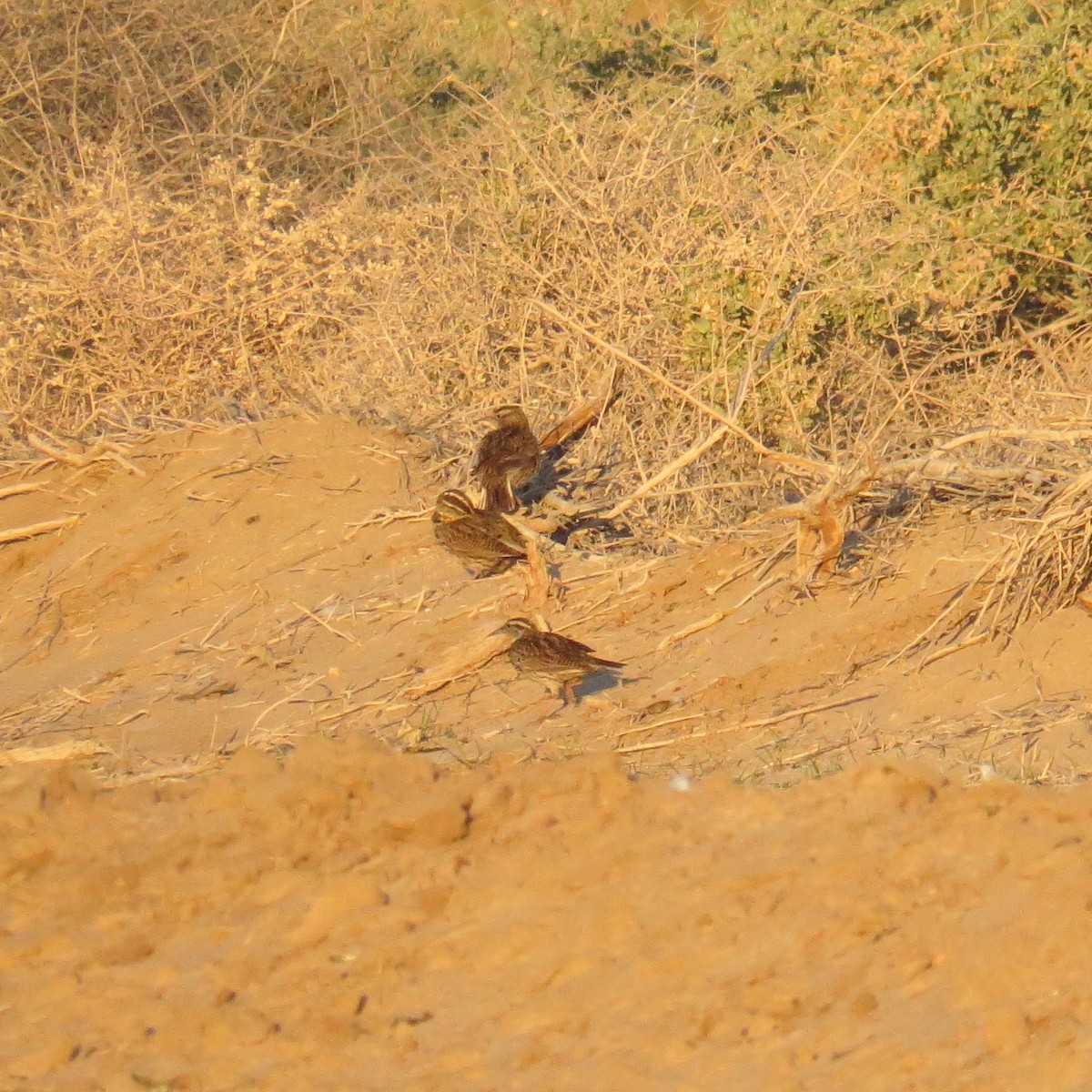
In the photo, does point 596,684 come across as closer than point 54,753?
No

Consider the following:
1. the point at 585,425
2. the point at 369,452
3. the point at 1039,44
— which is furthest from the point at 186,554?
the point at 1039,44

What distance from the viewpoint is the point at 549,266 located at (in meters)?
8.29

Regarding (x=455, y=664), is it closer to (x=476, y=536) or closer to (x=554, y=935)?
(x=476, y=536)

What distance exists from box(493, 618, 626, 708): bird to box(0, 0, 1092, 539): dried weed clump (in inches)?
42.8

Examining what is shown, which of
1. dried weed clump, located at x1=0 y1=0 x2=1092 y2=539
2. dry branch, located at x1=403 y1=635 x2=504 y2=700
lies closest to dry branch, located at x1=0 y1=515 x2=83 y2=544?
dried weed clump, located at x1=0 y1=0 x2=1092 y2=539

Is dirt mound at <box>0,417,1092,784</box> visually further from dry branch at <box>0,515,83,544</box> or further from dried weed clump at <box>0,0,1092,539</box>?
dried weed clump at <box>0,0,1092,539</box>

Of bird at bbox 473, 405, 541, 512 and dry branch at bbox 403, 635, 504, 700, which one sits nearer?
dry branch at bbox 403, 635, 504, 700

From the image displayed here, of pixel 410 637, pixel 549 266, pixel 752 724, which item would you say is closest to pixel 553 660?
pixel 752 724

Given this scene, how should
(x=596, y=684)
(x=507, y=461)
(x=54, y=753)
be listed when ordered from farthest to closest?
1. (x=507, y=461)
2. (x=596, y=684)
3. (x=54, y=753)

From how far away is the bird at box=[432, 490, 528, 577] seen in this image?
692 centimetres

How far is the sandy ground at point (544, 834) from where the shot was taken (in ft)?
11.2

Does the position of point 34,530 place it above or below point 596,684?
above

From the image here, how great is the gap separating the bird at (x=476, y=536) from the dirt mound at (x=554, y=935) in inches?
81.3

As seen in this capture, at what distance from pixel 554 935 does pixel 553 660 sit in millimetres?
2163
